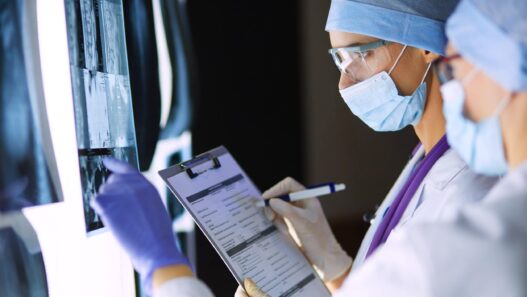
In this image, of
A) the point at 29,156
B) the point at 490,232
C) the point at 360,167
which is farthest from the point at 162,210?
the point at 360,167

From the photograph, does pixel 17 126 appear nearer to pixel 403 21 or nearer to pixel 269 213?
pixel 269 213

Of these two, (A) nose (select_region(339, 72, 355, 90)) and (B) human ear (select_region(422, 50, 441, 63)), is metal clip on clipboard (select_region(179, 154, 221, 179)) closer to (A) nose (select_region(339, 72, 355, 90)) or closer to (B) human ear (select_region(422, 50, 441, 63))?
(A) nose (select_region(339, 72, 355, 90))

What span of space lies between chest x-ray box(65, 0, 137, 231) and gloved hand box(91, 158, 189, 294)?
118mm

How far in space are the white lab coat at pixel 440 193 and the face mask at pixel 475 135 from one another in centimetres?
18

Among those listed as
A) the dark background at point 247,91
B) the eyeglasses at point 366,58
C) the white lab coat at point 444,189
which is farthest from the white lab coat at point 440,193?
the dark background at point 247,91

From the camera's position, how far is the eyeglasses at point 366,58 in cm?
136

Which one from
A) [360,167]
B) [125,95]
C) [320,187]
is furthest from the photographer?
[360,167]

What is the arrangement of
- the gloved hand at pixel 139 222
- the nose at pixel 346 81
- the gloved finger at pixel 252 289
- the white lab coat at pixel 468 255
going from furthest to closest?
the nose at pixel 346 81, the gloved finger at pixel 252 289, the gloved hand at pixel 139 222, the white lab coat at pixel 468 255

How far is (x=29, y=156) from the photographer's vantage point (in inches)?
44.0

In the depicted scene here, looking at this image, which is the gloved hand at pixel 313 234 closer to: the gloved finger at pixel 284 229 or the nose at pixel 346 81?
the gloved finger at pixel 284 229

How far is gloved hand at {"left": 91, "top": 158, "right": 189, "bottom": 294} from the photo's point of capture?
1.04 metres

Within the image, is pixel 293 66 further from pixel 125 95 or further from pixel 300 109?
pixel 125 95

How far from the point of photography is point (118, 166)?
3.73 feet

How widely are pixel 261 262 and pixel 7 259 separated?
0.51 m
